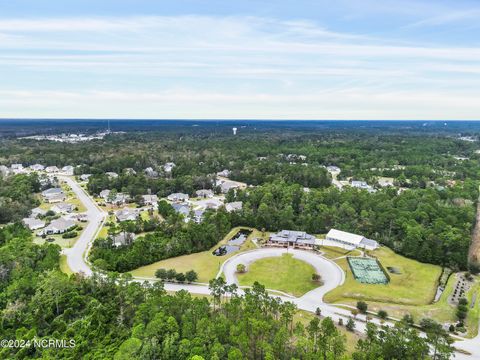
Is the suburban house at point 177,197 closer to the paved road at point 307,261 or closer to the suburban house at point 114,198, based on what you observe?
the suburban house at point 114,198

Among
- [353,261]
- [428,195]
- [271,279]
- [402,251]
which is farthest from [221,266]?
[428,195]

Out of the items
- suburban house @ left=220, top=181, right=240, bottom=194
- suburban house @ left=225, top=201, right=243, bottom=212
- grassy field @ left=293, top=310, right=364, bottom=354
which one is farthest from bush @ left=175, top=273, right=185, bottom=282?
suburban house @ left=220, top=181, right=240, bottom=194

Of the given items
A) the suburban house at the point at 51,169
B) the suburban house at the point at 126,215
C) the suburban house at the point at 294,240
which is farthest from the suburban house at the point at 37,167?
the suburban house at the point at 294,240

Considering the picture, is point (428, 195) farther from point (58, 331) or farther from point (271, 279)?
point (58, 331)

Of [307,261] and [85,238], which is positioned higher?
[85,238]

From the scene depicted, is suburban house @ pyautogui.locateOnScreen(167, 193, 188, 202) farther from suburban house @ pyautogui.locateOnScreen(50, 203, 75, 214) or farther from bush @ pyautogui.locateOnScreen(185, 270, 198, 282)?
bush @ pyautogui.locateOnScreen(185, 270, 198, 282)

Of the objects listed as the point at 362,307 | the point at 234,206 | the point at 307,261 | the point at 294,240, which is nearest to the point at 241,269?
the point at 307,261

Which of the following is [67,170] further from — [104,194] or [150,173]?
[104,194]
